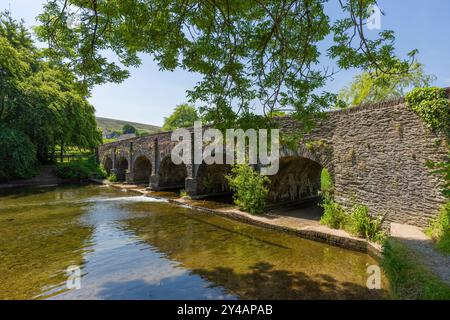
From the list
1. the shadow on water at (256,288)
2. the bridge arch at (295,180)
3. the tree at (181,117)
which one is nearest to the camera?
the shadow on water at (256,288)

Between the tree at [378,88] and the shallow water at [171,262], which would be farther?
the tree at [378,88]

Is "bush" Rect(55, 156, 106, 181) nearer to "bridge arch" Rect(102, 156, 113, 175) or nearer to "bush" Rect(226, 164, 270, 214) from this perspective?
"bridge arch" Rect(102, 156, 113, 175)

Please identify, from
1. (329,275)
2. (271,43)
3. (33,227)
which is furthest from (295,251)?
(33,227)

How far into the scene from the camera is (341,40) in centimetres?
476

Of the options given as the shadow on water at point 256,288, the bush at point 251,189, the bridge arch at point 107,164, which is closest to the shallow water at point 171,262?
the shadow on water at point 256,288

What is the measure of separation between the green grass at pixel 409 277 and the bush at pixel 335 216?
2.41m

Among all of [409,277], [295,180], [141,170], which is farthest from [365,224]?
[141,170]

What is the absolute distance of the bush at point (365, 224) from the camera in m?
6.71

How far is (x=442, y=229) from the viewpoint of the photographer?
5.56 m

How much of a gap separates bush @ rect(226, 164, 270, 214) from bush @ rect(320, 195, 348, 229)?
8.08 feet

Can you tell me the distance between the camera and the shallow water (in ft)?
15.0

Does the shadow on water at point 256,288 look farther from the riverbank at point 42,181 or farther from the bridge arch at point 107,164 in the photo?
the bridge arch at point 107,164
